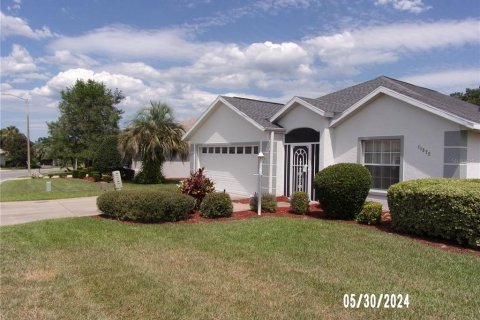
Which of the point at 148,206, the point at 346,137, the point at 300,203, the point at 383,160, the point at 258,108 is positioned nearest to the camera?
the point at 148,206

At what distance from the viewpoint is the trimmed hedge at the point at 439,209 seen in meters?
7.66

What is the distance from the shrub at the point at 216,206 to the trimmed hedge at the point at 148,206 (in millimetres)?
406

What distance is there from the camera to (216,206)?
36.8 feet

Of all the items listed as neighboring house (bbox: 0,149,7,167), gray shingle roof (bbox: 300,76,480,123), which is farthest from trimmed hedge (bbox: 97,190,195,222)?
neighboring house (bbox: 0,149,7,167)

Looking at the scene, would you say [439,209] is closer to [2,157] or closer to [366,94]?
[366,94]

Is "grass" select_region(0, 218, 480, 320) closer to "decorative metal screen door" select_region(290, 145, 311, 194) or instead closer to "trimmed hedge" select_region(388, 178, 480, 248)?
"trimmed hedge" select_region(388, 178, 480, 248)

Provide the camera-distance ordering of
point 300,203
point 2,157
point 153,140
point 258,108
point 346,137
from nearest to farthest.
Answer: point 300,203
point 346,137
point 258,108
point 153,140
point 2,157

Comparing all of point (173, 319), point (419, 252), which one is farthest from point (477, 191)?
point (173, 319)

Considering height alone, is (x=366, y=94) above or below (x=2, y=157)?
above

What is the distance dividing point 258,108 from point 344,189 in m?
8.51

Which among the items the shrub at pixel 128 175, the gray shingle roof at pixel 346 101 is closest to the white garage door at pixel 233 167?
the gray shingle roof at pixel 346 101

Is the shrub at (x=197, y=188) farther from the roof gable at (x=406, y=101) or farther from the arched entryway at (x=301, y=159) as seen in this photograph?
the roof gable at (x=406, y=101)

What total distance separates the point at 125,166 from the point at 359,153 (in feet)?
75.2
